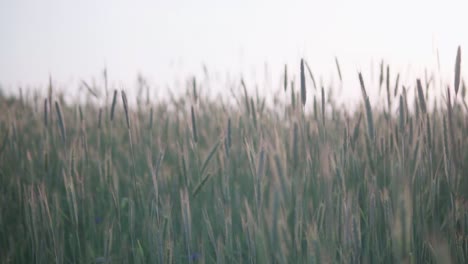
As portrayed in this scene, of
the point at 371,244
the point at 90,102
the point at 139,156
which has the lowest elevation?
the point at 371,244

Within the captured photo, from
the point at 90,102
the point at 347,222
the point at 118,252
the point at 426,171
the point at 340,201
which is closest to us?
the point at 347,222

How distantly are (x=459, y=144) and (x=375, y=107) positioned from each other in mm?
387

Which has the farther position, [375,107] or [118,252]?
[375,107]

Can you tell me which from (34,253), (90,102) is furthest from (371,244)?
(90,102)

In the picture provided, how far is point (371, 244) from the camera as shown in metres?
1.00

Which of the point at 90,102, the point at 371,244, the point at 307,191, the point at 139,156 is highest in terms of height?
the point at 90,102

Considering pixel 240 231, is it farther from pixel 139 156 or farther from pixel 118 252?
pixel 139 156

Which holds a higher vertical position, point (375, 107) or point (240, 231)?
point (375, 107)

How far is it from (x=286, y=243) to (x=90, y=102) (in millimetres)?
2474

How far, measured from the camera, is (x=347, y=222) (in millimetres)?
708

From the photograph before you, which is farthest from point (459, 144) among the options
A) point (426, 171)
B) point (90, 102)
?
point (90, 102)

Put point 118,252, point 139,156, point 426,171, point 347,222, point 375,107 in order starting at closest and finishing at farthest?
point 347,222
point 426,171
point 118,252
point 375,107
point 139,156

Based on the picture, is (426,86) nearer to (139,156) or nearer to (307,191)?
(307,191)

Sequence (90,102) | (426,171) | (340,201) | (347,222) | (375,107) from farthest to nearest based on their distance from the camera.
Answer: (90,102) < (375,107) < (426,171) < (340,201) < (347,222)
